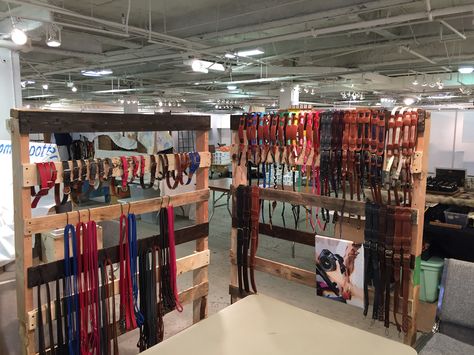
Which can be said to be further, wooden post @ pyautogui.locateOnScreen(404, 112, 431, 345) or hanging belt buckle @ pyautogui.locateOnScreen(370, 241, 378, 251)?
hanging belt buckle @ pyautogui.locateOnScreen(370, 241, 378, 251)

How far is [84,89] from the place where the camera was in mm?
12711

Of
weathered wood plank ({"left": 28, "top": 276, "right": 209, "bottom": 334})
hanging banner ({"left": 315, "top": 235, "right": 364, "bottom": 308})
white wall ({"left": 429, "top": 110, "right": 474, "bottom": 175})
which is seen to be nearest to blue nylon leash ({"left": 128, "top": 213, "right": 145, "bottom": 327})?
weathered wood plank ({"left": 28, "top": 276, "right": 209, "bottom": 334})

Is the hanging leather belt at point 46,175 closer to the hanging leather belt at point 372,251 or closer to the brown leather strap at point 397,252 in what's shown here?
the hanging leather belt at point 372,251

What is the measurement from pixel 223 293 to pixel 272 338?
2.42 meters

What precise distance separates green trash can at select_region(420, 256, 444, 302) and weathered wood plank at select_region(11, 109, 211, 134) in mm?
2199

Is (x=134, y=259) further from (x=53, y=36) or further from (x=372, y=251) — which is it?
(x=53, y=36)

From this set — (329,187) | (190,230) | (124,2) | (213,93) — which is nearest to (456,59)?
(329,187)

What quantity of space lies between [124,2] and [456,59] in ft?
16.9

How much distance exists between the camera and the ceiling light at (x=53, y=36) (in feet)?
13.4

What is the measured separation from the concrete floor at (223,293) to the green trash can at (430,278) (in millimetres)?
430

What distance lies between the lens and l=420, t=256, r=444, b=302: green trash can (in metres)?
3.30

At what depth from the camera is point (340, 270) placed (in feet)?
9.53

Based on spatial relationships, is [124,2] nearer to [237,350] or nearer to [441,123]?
[237,350]

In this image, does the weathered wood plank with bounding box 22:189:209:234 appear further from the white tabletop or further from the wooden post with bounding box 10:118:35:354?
the white tabletop
